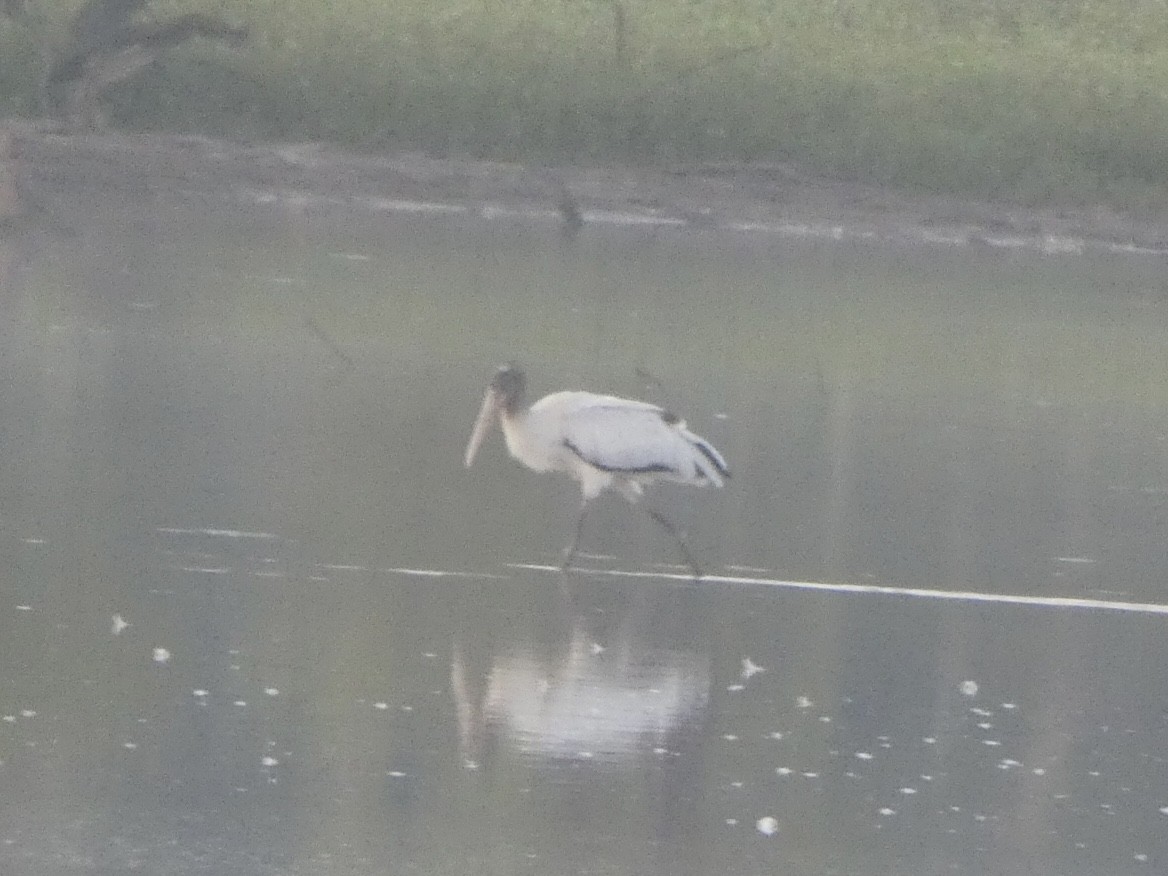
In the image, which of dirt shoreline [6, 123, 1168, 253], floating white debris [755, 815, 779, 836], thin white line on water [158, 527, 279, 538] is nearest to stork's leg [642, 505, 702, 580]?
thin white line on water [158, 527, 279, 538]

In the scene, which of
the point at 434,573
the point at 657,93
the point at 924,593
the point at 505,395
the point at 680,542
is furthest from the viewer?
the point at 657,93

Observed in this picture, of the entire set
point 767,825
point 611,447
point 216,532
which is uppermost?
point 611,447

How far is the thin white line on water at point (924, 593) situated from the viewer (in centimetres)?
935

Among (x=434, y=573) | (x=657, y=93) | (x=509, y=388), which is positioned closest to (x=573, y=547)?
(x=434, y=573)

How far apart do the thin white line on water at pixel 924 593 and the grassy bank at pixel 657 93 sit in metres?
16.5

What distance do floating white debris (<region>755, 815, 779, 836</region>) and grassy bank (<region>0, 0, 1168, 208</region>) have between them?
19587 millimetres

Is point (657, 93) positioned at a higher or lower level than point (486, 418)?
higher

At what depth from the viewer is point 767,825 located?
635cm

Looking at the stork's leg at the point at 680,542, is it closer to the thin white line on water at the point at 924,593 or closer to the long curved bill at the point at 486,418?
the thin white line on water at the point at 924,593

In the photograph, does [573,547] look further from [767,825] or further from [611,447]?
[767,825]

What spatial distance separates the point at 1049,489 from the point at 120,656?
551 centimetres

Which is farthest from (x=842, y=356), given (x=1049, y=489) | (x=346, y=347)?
(x=1049, y=489)

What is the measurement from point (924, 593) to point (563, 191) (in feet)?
50.5

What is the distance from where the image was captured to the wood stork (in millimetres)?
9570
